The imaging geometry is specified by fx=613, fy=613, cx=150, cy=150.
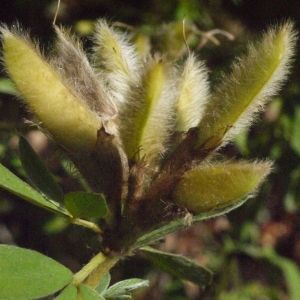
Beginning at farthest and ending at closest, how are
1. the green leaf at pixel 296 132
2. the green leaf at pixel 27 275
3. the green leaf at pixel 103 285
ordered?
the green leaf at pixel 296 132 → the green leaf at pixel 103 285 → the green leaf at pixel 27 275

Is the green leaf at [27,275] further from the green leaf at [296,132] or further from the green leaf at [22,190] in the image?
the green leaf at [296,132]

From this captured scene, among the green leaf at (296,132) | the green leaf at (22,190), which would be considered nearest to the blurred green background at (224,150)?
the green leaf at (296,132)

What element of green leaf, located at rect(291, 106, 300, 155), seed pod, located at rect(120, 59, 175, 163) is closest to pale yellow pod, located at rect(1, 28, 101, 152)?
seed pod, located at rect(120, 59, 175, 163)

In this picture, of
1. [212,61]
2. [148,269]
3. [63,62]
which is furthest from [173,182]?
[212,61]

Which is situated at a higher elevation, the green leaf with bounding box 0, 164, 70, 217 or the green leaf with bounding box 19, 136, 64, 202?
the green leaf with bounding box 0, 164, 70, 217

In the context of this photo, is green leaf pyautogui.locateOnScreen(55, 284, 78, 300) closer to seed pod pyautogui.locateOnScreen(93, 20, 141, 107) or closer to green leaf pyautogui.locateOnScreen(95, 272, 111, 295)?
green leaf pyautogui.locateOnScreen(95, 272, 111, 295)

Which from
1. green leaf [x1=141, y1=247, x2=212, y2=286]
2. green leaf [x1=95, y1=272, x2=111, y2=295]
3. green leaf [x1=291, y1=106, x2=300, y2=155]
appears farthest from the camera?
green leaf [x1=291, y1=106, x2=300, y2=155]

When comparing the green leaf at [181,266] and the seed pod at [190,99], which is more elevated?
the seed pod at [190,99]
